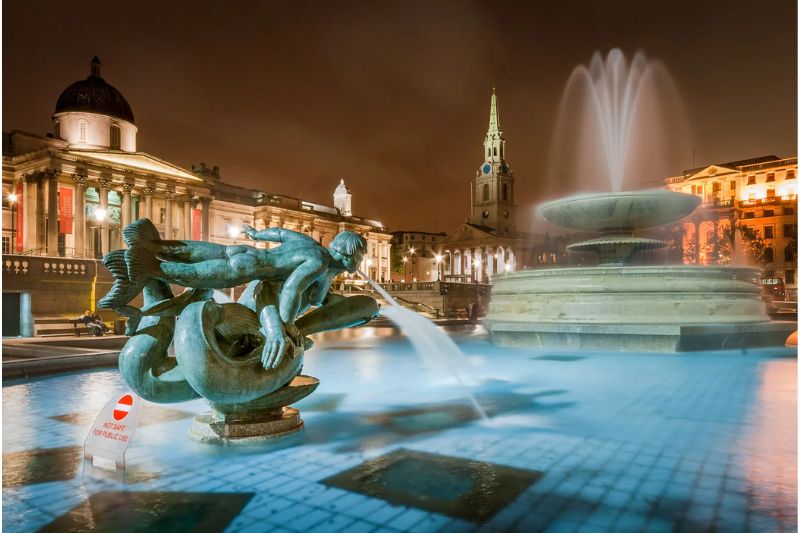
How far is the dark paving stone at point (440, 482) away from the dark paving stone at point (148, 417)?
2.54 m

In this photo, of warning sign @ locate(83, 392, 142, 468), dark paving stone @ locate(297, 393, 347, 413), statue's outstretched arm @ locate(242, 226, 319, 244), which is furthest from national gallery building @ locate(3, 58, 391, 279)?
warning sign @ locate(83, 392, 142, 468)

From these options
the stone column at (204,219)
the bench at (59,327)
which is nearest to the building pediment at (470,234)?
the stone column at (204,219)

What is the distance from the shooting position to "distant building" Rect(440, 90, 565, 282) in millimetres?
110438

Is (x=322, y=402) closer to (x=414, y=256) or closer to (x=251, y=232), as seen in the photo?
(x=251, y=232)

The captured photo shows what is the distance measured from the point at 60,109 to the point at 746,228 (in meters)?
76.8

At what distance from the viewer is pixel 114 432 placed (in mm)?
3807

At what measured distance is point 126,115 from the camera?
60438 millimetres

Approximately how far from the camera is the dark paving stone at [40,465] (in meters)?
3.63

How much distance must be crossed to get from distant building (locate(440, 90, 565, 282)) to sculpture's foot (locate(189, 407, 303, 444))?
9416cm

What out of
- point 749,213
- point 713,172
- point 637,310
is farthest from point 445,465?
point 713,172

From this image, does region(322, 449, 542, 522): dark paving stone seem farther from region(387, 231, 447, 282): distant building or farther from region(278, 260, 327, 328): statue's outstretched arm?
region(387, 231, 447, 282): distant building

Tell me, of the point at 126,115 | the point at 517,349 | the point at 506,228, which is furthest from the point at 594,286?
the point at 506,228

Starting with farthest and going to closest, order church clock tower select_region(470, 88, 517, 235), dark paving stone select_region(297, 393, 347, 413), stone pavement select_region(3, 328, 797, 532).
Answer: church clock tower select_region(470, 88, 517, 235) → dark paving stone select_region(297, 393, 347, 413) → stone pavement select_region(3, 328, 797, 532)

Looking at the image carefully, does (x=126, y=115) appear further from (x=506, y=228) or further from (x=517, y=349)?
(x=506, y=228)
